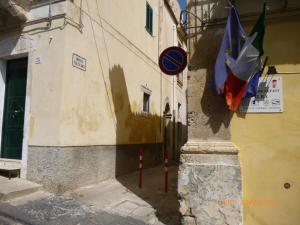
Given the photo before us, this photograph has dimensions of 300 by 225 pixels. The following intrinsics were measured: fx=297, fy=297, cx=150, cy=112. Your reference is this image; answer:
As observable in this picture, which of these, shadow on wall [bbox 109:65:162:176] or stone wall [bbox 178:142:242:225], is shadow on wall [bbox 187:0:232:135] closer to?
stone wall [bbox 178:142:242:225]

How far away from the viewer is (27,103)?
6.47 meters

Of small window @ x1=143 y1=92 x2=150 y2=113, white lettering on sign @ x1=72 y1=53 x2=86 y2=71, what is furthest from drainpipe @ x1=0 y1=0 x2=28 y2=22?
small window @ x1=143 y1=92 x2=150 y2=113

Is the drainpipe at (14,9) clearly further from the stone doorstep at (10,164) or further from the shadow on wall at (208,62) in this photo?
the shadow on wall at (208,62)

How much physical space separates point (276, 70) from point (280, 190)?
173 cm

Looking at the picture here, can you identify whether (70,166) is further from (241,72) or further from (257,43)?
(257,43)

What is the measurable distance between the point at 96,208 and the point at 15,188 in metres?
1.61

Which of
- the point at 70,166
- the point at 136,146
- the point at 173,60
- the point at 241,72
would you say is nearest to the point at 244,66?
the point at 241,72

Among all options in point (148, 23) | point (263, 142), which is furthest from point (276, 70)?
point (148, 23)

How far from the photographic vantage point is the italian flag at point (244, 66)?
13.7ft

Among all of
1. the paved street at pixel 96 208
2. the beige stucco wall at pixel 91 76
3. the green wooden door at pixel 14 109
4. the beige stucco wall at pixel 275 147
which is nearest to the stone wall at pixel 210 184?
the beige stucco wall at pixel 275 147

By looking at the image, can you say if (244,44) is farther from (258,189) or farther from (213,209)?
(213,209)

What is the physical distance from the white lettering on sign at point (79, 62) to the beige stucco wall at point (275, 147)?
380 cm

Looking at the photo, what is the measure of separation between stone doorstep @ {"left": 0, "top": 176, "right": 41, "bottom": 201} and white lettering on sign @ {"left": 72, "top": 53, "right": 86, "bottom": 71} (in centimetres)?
267

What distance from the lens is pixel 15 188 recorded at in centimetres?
560
